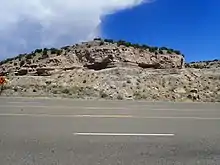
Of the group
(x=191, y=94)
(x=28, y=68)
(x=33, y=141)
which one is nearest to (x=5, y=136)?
(x=33, y=141)

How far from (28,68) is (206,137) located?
41.4 metres

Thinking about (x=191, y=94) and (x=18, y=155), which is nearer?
(x=18, y=155)

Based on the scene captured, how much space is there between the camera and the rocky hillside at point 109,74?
36.4 meters

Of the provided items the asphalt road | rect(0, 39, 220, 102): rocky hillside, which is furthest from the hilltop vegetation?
the asphalt road

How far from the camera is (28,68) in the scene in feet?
162

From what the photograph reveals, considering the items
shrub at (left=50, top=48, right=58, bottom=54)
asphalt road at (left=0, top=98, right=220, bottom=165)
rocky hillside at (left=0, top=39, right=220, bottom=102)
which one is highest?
shrub at (left=50, top=48, right=58, bottom=54)

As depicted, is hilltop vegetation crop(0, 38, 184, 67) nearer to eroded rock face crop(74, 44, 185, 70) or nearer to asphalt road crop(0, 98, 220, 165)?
eroded rock face crop(74, 44, 185, 70)

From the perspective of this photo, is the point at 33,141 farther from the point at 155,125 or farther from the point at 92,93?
the point at 92,93

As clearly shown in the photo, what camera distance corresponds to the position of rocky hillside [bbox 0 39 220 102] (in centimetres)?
3644

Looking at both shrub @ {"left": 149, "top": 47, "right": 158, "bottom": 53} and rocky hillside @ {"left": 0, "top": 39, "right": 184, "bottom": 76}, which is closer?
rocky hillside @ {"left": 0, "top": 39, "right": 184, "bottom": 76}

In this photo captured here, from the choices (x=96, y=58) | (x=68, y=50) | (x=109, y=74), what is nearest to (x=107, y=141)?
(x=109, y=74)

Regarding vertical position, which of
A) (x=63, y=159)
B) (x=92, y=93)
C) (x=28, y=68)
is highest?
(x=28, y=68)

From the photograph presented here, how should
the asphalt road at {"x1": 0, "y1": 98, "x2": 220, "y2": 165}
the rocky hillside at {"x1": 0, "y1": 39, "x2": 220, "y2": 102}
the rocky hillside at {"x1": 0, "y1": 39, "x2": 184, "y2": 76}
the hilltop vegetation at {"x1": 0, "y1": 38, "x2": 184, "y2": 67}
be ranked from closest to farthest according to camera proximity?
the asphalt road at {"x1": 0, "y1": 98, "x2": 220, "y2": 165} → the rocky hillside at {"x1": 0, "y1": 39, "x2": 220, "y2": 102} → the rocky hillside at {"x1": 0, "y1": 39, "x2": 184, "y2": 76} → the hilltop vegetation at {"x1": 0, "y1": 38, "x2": 184, "y2": 67}

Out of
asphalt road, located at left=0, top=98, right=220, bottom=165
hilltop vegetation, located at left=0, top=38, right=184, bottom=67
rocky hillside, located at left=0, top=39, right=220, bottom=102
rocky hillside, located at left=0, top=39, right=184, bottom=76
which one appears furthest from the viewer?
hilltop vegetation, located at left=0, top=38, right=184, bottom=67
